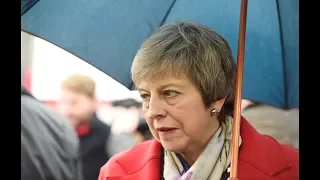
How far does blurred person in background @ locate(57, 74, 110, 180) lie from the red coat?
0.06m

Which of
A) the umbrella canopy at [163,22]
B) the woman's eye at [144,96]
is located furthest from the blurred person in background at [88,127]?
the woman's eye at [144,96]

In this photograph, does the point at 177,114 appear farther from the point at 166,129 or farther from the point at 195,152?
the point at 195,152

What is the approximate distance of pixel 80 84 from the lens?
3.21 meters

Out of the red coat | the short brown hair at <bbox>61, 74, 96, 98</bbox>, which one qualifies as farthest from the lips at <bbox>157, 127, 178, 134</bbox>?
the short brown hair at <bbox>61, 74, 96, 98</bbox>

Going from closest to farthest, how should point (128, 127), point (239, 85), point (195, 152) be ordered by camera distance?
point (239, 85)
point (195, 152)
point (128, 127)

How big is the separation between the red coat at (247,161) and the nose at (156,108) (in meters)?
0.18

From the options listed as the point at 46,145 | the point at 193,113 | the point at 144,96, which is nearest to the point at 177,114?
the point at 193,113

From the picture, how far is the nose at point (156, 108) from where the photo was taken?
2998 millimetres

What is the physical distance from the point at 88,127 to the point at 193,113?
0.54 m

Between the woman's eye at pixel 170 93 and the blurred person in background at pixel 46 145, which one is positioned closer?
the woman's eye at pixel 170 93

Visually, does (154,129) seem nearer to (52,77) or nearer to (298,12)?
(52,77)

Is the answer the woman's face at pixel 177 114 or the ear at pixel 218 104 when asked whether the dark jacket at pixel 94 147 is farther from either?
the ear at pixel 218 104

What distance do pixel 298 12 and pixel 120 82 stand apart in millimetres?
932

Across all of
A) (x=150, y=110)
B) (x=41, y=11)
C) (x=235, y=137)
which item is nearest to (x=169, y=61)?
(x=150, y=110)
